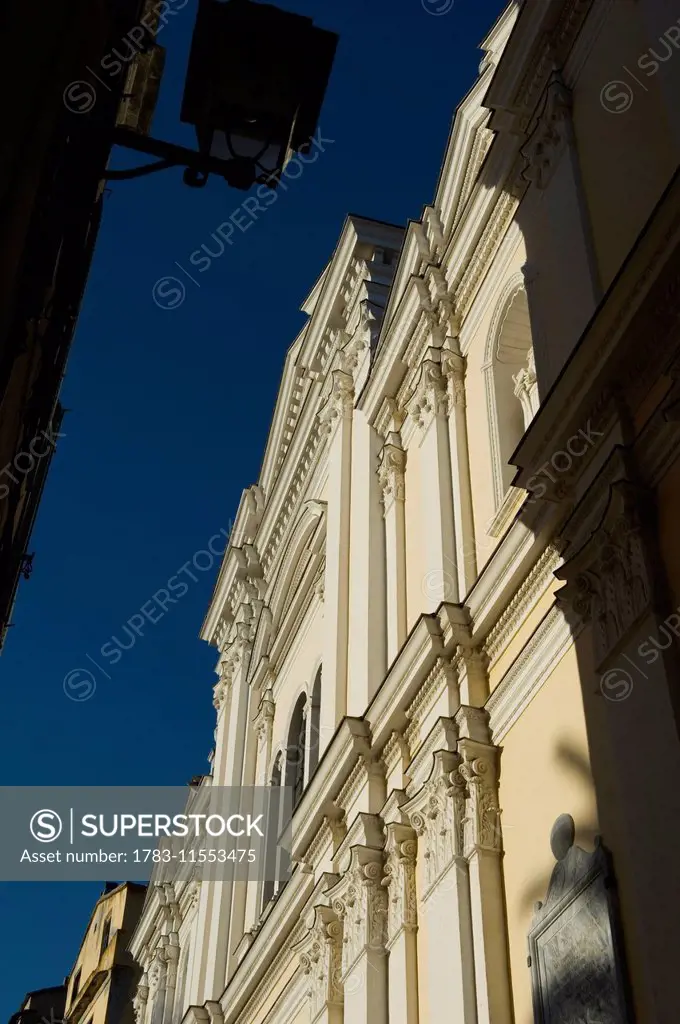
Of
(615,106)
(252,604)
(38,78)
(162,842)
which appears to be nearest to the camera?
(38,78)

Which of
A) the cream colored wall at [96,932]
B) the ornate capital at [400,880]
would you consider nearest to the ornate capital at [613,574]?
the ornate capital at [400,880]

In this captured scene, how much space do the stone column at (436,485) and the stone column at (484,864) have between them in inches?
74.0

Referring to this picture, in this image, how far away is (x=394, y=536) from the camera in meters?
14.6

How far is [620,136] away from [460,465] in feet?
12.5

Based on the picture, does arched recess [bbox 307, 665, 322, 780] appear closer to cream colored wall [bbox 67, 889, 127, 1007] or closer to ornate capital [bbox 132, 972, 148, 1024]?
ornate capital [bbox 132, 972, 148, 1024]

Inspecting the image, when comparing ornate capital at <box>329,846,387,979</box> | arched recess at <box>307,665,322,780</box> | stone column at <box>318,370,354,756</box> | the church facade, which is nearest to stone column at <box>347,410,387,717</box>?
the church facade

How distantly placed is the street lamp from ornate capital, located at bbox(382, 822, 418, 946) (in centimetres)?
748

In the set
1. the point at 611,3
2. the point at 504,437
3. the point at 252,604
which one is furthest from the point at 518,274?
the point at 252,604

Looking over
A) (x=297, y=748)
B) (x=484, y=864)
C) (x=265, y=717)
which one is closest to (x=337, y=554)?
(x=297, y=748)

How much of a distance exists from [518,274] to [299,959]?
7.84m

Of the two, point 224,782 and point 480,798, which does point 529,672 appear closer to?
point 480,798

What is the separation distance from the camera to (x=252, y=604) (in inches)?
913

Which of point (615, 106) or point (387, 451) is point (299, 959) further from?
point (615, 106)

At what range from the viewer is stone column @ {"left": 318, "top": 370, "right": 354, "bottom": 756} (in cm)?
1486
